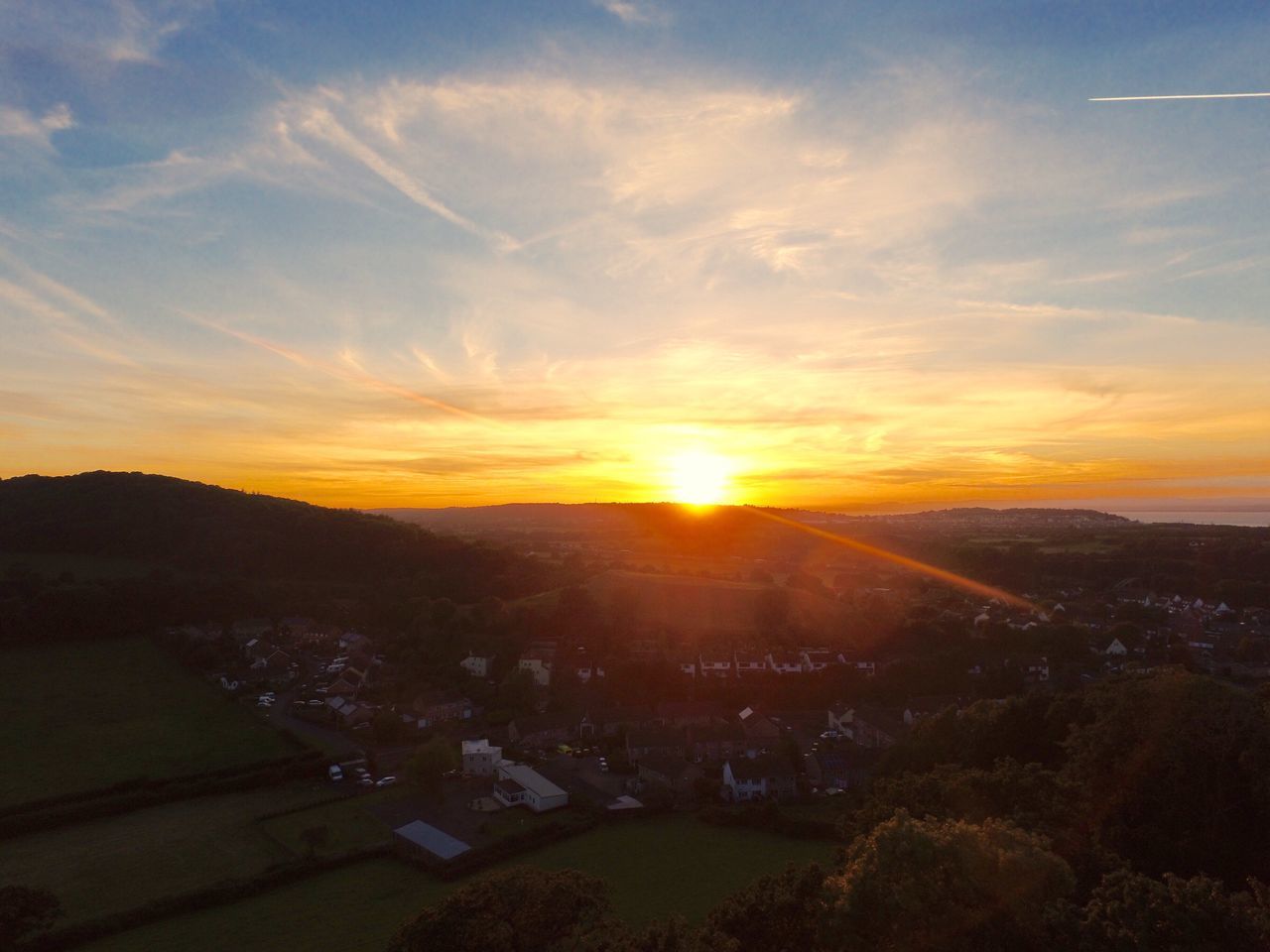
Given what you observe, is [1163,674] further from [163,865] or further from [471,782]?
Answer: [163,865]

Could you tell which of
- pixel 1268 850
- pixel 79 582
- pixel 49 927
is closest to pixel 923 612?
pixel 1268 850

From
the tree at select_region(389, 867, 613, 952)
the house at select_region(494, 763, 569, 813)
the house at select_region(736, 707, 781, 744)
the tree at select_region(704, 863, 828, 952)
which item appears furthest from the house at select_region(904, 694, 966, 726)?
the tree at select_region(389, 867, 613, 952)

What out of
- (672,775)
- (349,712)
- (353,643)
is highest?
(353,643)

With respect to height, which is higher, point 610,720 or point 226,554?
point 226,554

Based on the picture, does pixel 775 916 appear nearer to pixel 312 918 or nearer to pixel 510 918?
pixel 510 918

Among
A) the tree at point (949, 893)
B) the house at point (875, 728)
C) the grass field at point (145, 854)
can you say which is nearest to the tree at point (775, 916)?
the tree at point (949, 893)

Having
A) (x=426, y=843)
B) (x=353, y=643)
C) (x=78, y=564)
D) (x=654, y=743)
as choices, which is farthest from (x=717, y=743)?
(x=78, y=564)

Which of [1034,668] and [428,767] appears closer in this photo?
[428,767]
